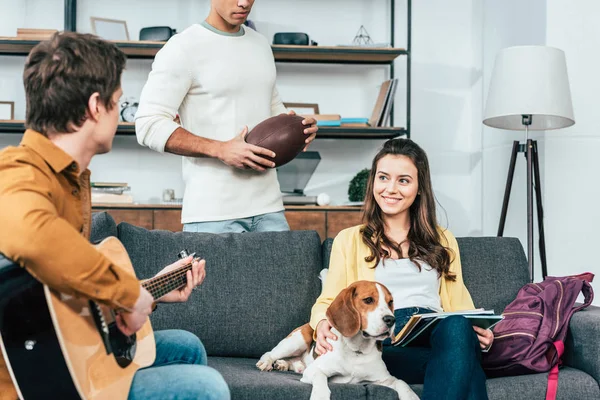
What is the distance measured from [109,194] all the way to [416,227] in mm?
2264

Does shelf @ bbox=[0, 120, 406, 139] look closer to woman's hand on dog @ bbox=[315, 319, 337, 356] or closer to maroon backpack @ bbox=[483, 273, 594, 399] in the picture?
maroon backpack @ bbox=[483, 273, 594, 399]

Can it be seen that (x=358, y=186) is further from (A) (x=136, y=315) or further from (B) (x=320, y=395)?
(A) (x=136, y=315)

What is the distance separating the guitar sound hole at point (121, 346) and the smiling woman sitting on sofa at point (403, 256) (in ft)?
2.65

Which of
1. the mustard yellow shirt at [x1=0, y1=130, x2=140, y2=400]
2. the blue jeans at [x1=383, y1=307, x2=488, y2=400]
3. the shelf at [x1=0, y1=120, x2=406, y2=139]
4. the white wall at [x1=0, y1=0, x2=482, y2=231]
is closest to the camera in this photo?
the mustard yellow shirt at [x1=0, y1=130, x2=140, y2=400]

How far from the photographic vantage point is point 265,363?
225cm

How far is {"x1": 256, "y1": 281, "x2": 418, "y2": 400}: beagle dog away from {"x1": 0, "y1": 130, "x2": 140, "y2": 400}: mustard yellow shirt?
897 millimetres

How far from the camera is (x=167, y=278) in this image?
→ 1.55 m

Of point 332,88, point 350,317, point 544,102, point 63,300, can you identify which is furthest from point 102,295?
point 332,88

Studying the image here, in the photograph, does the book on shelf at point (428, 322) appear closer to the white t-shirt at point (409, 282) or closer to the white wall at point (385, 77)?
the white t-shirt at point (409, 282)

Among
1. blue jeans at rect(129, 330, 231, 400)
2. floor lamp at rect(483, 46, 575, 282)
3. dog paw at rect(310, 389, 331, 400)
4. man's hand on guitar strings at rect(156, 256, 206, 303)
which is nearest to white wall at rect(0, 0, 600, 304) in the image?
floor lamp at rect(483, 46, 575, 282)

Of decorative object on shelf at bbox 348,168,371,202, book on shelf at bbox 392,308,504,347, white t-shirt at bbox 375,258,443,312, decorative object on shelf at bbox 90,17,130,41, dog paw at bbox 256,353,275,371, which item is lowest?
dog paw at bbox 256,353,275,371

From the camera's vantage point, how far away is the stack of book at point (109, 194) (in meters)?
4.14

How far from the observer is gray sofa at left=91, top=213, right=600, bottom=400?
2.40 metres

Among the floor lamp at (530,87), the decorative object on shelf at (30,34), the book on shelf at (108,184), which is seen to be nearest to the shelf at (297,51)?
the decorative object on shelf at (30,34)
